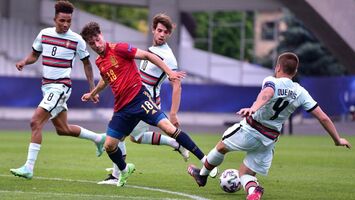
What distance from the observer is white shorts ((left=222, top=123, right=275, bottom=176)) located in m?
11.3

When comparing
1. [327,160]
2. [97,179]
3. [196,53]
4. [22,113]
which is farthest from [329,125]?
[196,53]

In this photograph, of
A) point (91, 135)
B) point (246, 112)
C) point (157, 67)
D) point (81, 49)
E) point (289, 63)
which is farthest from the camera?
point (91, 135)

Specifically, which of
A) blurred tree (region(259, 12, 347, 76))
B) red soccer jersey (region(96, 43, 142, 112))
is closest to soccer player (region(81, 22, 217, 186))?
red soccer jersey (region(96, 43, 142, 112))

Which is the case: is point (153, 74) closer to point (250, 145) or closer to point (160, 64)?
point (160, 64)

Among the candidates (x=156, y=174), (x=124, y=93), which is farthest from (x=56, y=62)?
(x=156, y=174)

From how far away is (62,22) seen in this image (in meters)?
13.5

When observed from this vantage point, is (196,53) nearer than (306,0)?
No

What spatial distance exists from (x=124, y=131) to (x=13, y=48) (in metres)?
35.2

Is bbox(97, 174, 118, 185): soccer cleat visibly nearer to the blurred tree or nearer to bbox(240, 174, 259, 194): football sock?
bbox(240, 174, 259, 194): football sock

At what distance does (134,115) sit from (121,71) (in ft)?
1.84

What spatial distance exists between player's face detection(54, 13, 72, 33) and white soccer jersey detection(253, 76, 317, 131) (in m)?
3.45

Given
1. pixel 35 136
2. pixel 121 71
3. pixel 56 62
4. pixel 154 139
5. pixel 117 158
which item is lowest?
pixel 154 139

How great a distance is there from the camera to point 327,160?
1842 cm

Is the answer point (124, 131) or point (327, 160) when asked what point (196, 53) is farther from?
point (124, 131)
